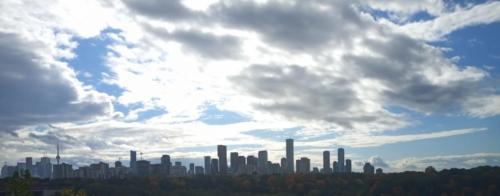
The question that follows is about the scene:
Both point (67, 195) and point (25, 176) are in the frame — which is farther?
point (67, 195)
